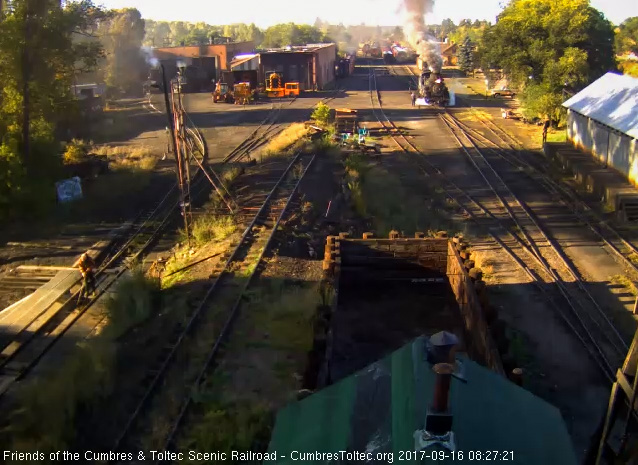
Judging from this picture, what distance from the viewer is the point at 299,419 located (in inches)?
183

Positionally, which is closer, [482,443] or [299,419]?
[482,443]

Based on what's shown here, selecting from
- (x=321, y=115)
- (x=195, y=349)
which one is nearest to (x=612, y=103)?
(x=321, y=115)

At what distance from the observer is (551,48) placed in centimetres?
3153

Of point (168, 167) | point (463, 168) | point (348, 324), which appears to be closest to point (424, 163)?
point (463, 168)

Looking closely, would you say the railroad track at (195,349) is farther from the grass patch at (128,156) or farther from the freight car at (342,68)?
the freight car at (342,68)

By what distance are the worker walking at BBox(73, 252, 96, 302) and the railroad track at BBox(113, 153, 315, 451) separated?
2709 mm

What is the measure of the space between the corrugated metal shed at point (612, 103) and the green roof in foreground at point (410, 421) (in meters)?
17.6

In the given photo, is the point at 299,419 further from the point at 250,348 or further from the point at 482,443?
the point at 250,348

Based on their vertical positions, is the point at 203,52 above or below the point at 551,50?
above

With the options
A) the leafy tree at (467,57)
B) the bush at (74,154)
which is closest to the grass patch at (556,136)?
the bush at (74,154)

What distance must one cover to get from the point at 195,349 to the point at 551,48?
28.6 m

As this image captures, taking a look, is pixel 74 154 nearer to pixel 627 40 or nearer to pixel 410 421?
pixel 410 421

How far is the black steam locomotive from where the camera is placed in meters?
41.9

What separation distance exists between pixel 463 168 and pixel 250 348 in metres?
15.8
